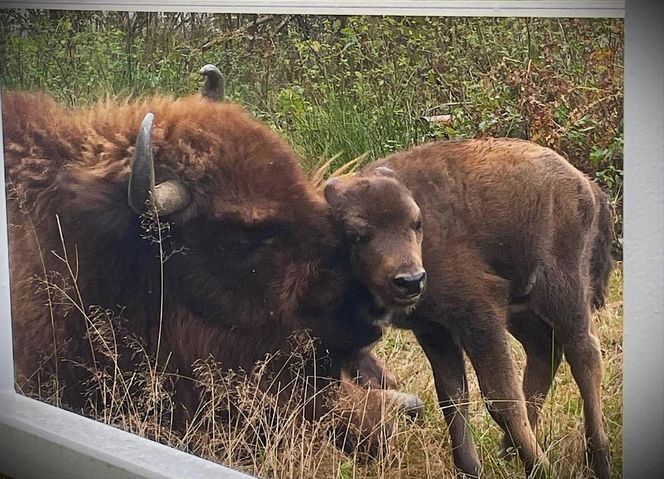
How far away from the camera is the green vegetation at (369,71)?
4031 mm

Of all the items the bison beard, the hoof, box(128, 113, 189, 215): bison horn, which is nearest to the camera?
the hoof

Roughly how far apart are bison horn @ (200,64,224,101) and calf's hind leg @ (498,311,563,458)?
1.62 m

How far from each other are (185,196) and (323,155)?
0.66 meters

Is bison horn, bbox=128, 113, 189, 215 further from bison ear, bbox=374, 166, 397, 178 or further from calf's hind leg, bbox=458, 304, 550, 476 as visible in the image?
calf's hind leg, bbox=458, 304, 550, 476

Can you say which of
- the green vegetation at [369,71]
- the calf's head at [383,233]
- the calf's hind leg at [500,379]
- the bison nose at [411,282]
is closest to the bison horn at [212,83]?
the green vegetation at [369,71]

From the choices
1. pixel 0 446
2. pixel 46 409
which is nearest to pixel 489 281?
pixel 46 409

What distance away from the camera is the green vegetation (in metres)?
4.03

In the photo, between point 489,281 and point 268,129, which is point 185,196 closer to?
point 268,129

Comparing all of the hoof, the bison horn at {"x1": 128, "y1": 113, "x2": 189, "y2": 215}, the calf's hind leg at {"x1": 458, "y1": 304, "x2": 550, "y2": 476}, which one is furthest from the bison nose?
the bison horn at {"x1": 128, "y1": 113, "x2": 189, "y2": 215}

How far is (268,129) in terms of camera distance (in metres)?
4.90

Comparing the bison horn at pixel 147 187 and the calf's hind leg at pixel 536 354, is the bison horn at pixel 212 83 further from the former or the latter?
the calf's hind leg at pixel 536 354

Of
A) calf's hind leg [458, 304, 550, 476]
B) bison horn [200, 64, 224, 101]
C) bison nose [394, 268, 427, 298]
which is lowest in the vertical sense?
calf's hind leg [458, 304, 550, 476]

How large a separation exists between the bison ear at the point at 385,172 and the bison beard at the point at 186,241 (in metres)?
0.29

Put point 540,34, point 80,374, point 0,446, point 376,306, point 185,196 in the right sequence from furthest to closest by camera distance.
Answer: point 0,446 → point 80,374 → point 185,196 → point 376,306 → point 540,34
